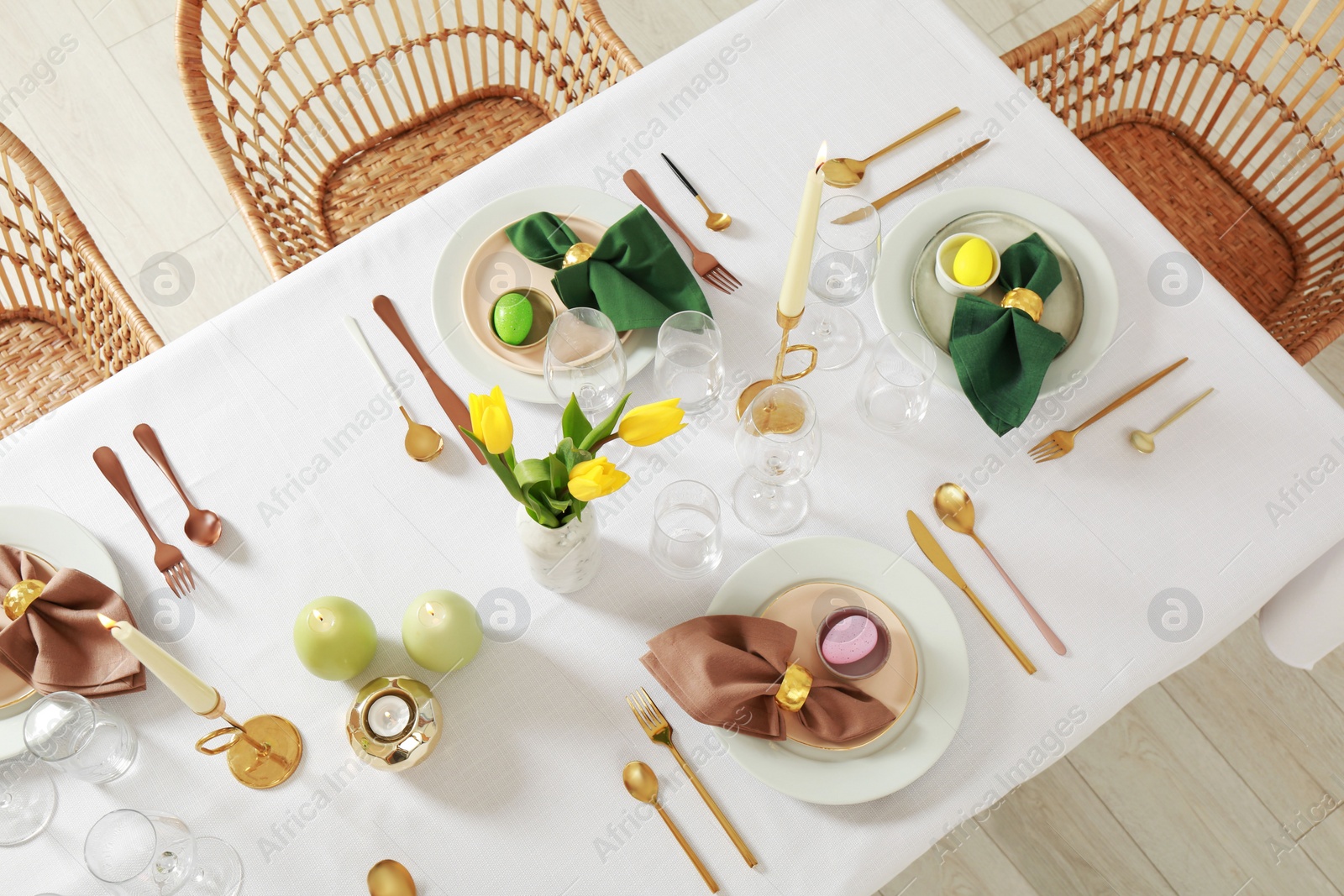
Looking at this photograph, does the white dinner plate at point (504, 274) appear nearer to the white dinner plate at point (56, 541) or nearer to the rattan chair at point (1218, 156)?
the white dinner plate at point (56, 541)

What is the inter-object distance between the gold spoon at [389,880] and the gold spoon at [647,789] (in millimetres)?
245

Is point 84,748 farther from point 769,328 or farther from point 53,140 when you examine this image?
point 53,140

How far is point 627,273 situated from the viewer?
1.09m

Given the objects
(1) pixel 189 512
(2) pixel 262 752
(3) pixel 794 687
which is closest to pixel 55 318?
(1) pixel 189 512

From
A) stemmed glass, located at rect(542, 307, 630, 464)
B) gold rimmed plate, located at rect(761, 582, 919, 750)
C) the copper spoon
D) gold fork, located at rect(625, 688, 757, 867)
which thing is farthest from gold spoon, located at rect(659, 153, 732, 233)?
the copper spoon

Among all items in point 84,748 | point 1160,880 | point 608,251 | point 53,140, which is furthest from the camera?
point 53,140

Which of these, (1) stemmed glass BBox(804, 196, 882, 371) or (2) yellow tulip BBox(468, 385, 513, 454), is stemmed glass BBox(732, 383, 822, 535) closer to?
(1) stemmed glass BBox(804, 196, 882, 371)

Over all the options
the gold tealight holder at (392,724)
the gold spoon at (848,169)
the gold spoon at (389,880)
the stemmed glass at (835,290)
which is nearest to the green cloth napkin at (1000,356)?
the stemmed glass at (835,290)

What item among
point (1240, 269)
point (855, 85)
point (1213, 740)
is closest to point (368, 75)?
point (855, 85)

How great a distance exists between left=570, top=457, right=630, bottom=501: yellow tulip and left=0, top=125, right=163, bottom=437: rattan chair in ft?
2.93

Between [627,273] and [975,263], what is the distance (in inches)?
16.4

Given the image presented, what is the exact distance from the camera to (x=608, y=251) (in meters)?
1.09

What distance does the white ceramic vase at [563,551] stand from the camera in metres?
0.92

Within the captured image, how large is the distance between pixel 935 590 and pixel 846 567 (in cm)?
10
